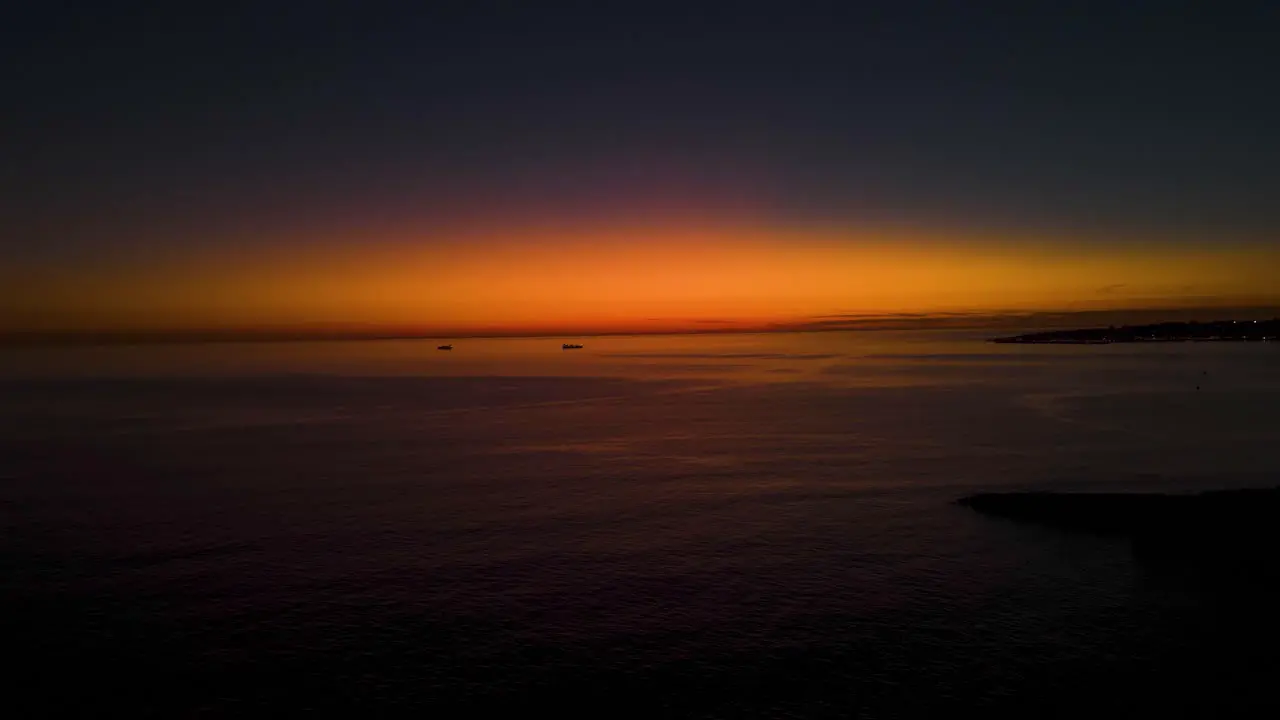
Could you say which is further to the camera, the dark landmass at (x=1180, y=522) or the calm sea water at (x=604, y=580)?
the dark landmass at (x=1180, y=522)

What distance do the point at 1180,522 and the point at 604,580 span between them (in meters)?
29.7

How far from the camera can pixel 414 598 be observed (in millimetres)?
35312

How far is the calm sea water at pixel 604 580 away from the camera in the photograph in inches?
1060

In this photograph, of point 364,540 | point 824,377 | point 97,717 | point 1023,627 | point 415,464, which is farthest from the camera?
point 824,377

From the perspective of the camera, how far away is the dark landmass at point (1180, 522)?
38.5m

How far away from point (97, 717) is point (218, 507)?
30.2 metres

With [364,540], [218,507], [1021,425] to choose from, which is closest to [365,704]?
[364,540]

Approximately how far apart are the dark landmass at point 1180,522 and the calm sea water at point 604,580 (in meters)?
1.94

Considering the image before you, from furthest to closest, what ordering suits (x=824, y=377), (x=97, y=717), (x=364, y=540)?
(x=824, y=377) < (x=364, y=540) < (x=97, y=717)

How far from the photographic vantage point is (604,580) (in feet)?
124

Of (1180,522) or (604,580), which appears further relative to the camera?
(1180,522)

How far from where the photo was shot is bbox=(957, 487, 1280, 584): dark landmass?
126 ft

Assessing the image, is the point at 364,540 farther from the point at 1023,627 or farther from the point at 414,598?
the point at 1023,627

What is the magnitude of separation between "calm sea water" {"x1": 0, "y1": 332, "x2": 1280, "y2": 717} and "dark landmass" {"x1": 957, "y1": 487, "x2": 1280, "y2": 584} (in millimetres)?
1938
